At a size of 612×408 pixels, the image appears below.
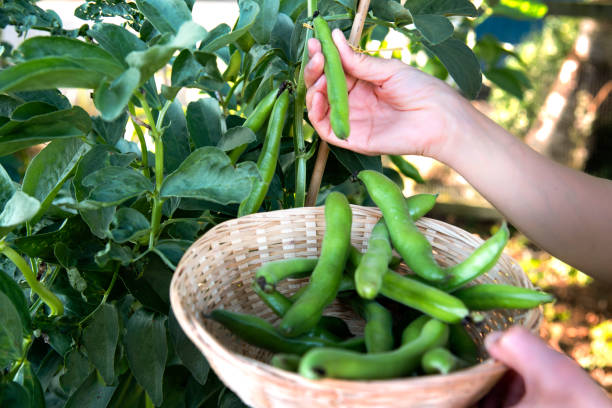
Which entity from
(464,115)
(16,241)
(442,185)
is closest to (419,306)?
(464,115)

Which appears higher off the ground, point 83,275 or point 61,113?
point 61,113

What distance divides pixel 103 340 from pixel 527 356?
0.49 m

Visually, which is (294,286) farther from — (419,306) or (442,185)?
(442,185)

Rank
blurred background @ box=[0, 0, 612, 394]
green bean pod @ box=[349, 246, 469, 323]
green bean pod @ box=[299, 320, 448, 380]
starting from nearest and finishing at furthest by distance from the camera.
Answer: green bean pod @ box=[299, 320, 448, 380]
green bean pod @ box=[349, 246, 469, 323]
blurred background @ box=[0, 0, 612, 394]

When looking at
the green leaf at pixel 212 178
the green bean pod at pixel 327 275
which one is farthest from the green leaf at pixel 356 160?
the green leaf at pixel 212 178

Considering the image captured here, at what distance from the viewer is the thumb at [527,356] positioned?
47 centimetres

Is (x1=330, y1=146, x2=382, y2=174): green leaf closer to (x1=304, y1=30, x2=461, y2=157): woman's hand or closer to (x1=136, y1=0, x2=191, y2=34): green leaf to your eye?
(x1=304, y1=30, x2=461, y2=157): woman's hand

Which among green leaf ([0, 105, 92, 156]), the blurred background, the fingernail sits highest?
green leaf ([0, 105, 92, 156])

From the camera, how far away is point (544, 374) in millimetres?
470

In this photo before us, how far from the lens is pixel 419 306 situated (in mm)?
579

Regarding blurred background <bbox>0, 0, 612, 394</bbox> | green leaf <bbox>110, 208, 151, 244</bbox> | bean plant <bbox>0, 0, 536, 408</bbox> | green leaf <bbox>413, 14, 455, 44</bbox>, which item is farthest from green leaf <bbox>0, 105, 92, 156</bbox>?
blurred background <bbox>0, 0, 612, 394</bbox>

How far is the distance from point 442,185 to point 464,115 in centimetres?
235

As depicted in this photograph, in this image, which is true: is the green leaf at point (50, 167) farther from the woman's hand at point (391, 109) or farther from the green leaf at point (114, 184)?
the woman's hand at point (391, 109)

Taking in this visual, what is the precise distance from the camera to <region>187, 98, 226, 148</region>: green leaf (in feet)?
2.44
